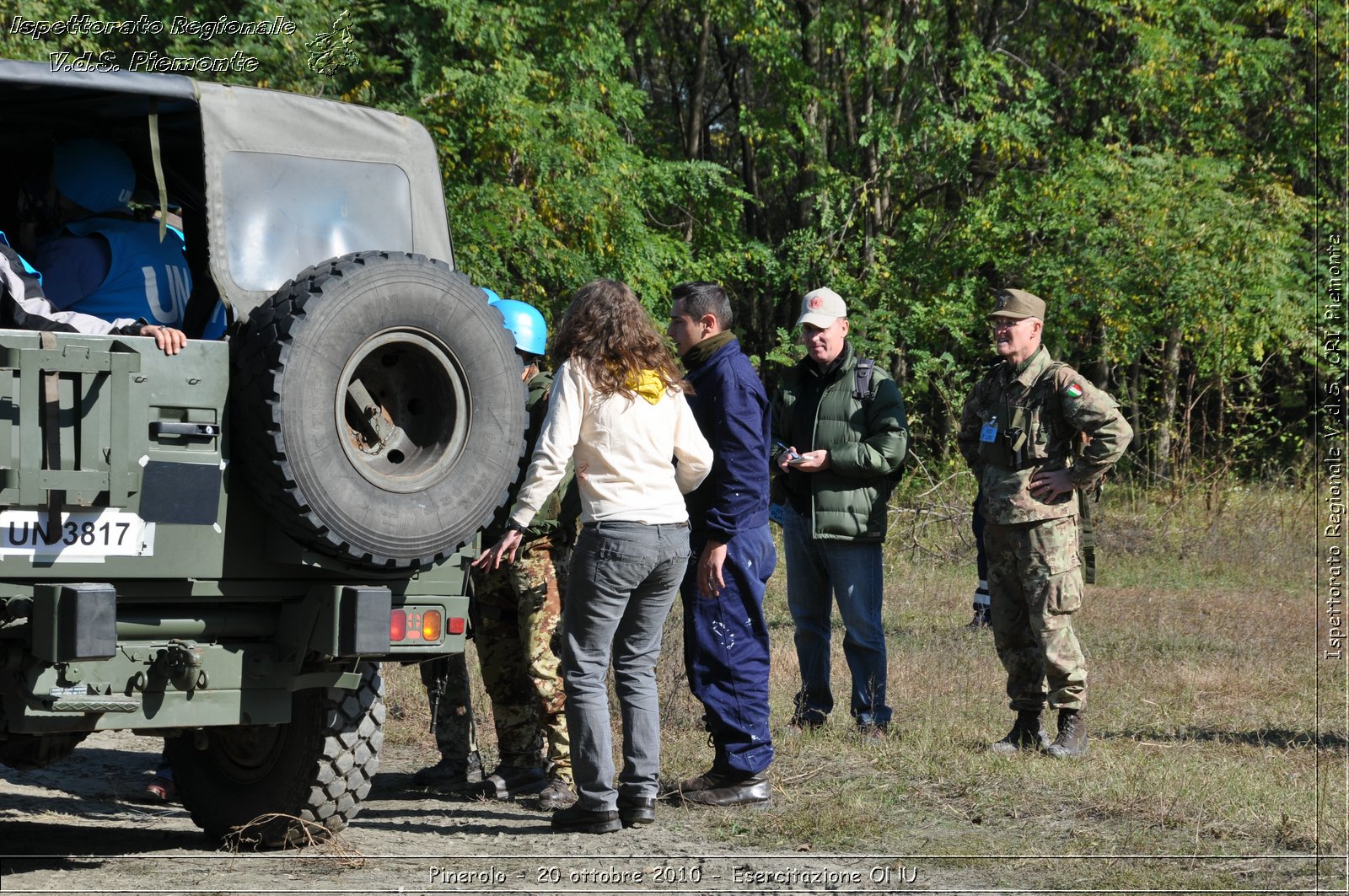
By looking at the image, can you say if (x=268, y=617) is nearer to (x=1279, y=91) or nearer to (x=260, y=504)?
(x=260, y=504)

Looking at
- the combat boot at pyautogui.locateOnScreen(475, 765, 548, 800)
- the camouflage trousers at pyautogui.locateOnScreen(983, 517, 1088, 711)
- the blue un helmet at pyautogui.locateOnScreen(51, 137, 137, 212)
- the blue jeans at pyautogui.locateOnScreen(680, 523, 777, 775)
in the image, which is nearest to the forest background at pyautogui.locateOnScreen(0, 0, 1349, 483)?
the blue un helmet at pyautogui.locateOnScreen(51, 137, 137, 212)

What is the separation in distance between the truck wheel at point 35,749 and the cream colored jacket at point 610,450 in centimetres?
186

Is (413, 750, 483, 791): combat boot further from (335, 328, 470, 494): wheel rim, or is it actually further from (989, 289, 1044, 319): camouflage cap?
(989, 289, 1044, 319): camouflage cap

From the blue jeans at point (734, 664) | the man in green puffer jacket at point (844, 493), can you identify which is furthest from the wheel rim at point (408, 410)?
the man in green puffer jacket at point (844, 493)

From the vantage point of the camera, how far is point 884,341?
18922 millimetres

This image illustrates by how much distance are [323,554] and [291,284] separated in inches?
31.8

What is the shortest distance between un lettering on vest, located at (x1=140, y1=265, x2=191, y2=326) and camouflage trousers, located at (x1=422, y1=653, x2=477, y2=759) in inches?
74.9

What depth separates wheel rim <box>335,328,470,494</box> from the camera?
15.1 ft

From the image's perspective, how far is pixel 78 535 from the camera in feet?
13.9

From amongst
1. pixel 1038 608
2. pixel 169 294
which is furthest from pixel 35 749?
pixel 1038 608

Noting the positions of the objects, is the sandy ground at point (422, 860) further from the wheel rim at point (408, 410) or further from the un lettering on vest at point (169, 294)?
the un lettering on vest at point (169, 294)

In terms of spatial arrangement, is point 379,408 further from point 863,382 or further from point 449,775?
point 863,382

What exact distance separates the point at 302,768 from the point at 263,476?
3.85 feet

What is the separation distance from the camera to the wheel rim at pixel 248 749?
517 cm
